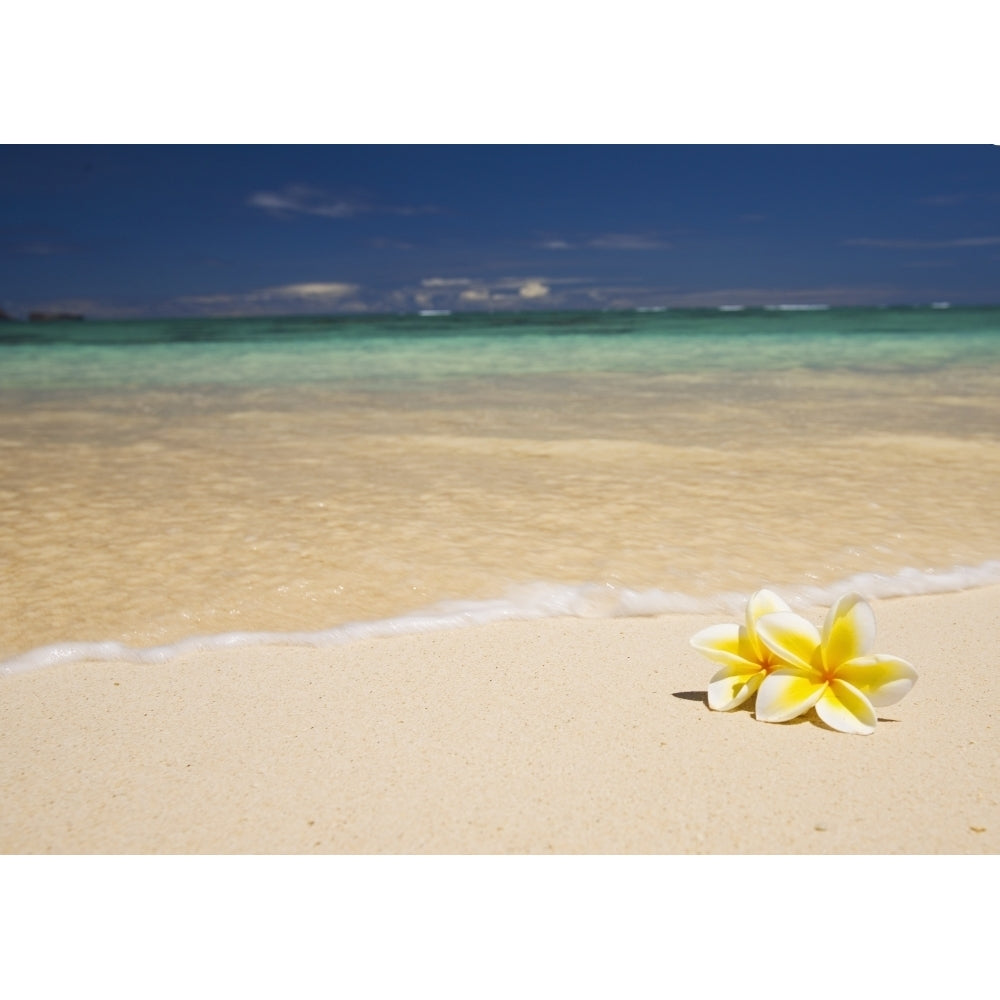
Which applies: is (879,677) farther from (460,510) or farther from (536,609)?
(460,510)

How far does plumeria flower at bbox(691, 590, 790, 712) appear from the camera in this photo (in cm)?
152

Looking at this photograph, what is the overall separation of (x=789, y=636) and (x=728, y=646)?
0.39ft

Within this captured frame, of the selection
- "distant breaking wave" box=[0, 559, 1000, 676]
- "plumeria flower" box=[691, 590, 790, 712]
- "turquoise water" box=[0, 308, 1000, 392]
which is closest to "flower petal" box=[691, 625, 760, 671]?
"plumeria flower" box=[691, 590, 790, 712]

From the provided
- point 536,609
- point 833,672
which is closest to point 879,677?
point 833,672

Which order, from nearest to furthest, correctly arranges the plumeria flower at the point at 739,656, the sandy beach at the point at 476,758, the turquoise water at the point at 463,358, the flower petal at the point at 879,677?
the sandy beach at the point at 476,758 → the flower petal at the point at 879,677 → the plumeria flower at the point at 739,656 → the turquoise water at the point at 463,358

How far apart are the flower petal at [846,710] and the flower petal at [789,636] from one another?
0.23 feet

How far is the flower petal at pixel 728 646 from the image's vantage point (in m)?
1.53

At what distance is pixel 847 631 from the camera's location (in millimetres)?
1452

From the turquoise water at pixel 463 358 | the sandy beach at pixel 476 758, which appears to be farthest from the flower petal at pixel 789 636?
the turquoise water at pixel 463 358

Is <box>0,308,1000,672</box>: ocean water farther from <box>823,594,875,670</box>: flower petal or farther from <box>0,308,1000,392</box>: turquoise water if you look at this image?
<box>0,308,1000,392</box>: turquoise water

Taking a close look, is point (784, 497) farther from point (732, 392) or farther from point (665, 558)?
point (732, 392)

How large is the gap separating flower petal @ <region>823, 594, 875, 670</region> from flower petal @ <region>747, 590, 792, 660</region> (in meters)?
0.08

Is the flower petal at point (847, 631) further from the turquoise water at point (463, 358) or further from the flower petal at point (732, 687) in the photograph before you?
the turquoise water at point (463, 358)

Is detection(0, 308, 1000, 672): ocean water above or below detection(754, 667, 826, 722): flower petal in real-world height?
below
